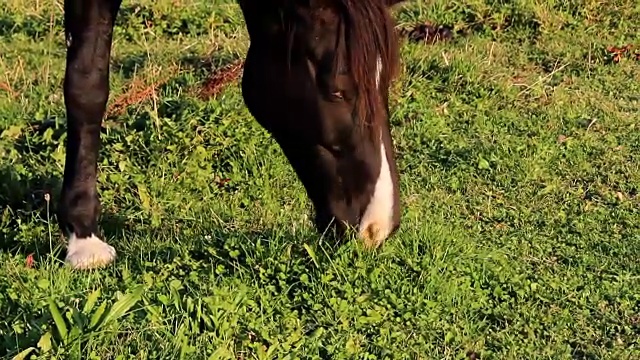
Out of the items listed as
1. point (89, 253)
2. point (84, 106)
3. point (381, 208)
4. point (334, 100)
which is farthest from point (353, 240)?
point (84, 106)

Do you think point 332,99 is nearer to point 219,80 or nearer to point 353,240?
point 353,240

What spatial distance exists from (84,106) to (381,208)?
4.42 feet

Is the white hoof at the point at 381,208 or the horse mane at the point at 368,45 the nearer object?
the horse mane at the point at 368,45

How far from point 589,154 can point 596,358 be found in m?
1.82

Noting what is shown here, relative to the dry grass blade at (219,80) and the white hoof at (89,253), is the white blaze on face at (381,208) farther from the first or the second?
the dry grass blade at (219,80)

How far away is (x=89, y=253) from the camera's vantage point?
3.22 m

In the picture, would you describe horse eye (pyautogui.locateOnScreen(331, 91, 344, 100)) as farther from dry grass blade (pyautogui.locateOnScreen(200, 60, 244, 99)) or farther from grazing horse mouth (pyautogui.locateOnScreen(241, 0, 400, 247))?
dry grass blade (pyautogui.locateOnScreen(200, 60, 244, 99))

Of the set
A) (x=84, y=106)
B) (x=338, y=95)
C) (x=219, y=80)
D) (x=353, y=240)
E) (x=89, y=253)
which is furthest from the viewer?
(x=219, y=80)

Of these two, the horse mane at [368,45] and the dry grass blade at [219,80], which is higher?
the horse mane at [368,45]

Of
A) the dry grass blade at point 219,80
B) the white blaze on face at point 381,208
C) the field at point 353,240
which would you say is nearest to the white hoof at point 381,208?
the white blaze on face at point 381,208

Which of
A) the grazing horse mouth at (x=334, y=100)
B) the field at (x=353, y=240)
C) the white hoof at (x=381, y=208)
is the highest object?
the grazing horse mouth at (x=334, y=100)

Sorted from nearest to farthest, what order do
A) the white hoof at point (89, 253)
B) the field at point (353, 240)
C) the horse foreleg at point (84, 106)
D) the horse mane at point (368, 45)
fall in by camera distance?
1. the horse mane at point (368, 45)
2. the field at point (353, 240)
3. the white hoof at point (89, 253)
4. the horse foreleg at point (84, 106)

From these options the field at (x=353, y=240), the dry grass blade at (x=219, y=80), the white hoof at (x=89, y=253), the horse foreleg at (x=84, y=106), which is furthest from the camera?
the dry grass blade at (x=219, y=80)

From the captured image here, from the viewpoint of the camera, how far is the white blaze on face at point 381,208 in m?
2.77
